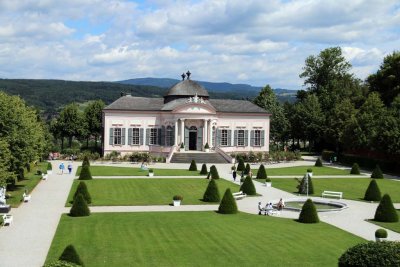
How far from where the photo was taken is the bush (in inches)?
538

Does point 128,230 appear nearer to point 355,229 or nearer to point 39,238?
point 39,238

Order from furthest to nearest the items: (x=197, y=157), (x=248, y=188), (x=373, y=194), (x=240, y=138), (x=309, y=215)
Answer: (x=240, y=138) < (x=197, y=157) < (x=248, y=188) < (x=373, y=194) < (x=309, y=215)

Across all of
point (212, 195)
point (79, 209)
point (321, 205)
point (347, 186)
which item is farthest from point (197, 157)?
point (79, 209)

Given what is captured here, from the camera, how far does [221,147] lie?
70.4 metres

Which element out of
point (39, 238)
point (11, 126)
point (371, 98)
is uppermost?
point (371, 98)

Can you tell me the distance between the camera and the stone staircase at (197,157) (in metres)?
64.2

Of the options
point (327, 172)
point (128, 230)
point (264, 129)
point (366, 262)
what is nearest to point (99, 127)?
point (264, 129)

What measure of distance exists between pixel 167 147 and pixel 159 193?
31.2 metres

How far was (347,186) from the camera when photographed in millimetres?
43625

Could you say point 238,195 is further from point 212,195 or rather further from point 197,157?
point 197,157

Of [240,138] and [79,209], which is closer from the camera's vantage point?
[79,209]

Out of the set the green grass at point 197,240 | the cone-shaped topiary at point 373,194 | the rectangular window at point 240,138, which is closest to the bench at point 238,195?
the green grass at point 197,240

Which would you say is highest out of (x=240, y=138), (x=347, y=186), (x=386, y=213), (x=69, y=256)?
(x=240, y=138)

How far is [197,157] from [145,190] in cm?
2644
